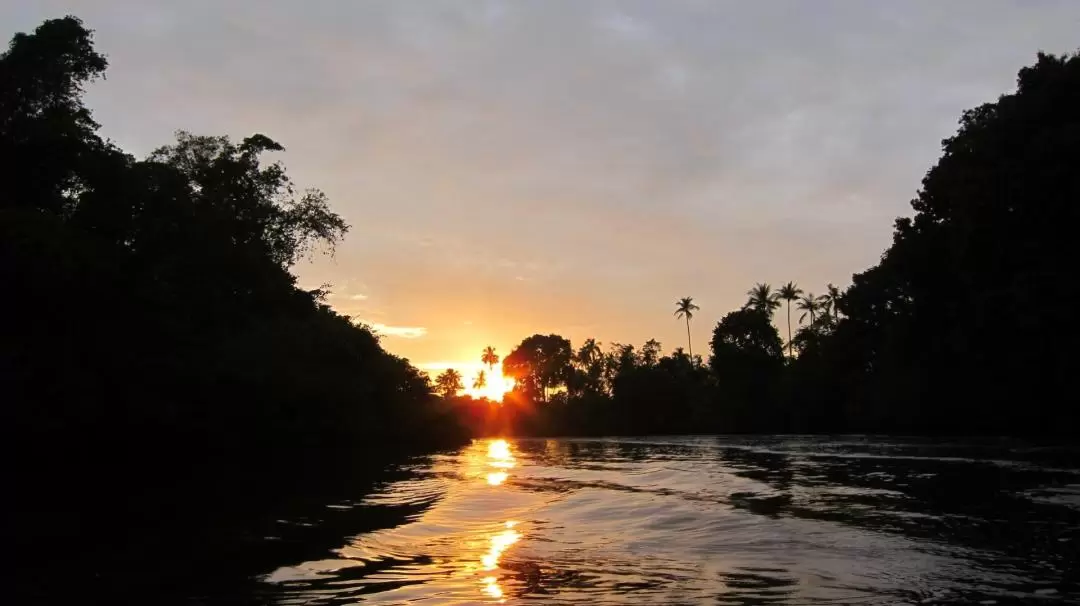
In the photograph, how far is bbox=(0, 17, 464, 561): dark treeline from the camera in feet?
68.6

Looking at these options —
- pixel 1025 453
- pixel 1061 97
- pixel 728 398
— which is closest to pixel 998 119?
pixel 1061 97

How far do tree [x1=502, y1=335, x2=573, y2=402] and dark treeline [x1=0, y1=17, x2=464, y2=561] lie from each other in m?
87.6

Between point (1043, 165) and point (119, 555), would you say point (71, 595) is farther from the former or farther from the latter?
point (1043, 165)

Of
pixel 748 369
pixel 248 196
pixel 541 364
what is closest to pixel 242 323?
pixel 248 196

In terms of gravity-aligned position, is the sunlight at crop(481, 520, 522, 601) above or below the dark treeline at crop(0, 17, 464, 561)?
below

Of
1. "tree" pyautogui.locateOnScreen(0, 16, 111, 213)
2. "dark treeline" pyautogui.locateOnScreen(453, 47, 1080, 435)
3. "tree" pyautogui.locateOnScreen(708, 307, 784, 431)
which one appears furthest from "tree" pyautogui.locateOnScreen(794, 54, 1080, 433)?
"tree" pyautogui.locateOnScreen(0, 16, 111, 213)

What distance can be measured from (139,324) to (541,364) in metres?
111

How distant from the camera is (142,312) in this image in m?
26.1

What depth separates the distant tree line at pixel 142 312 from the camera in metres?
21.3

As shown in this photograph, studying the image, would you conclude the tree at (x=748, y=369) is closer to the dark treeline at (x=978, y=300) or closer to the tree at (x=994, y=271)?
the dark treeline at (x=978, y=300)

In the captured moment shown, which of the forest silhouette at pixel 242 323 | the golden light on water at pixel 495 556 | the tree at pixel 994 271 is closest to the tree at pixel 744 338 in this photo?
the forest silhouette at pixel 242 323

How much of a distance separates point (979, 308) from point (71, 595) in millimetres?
36749

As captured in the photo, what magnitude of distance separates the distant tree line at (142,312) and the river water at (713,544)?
1102 centimetres

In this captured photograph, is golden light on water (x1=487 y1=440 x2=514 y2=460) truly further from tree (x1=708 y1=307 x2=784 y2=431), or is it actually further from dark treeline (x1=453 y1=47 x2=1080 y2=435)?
tree (x1=708 y1=307 x2=784 y2=431)
